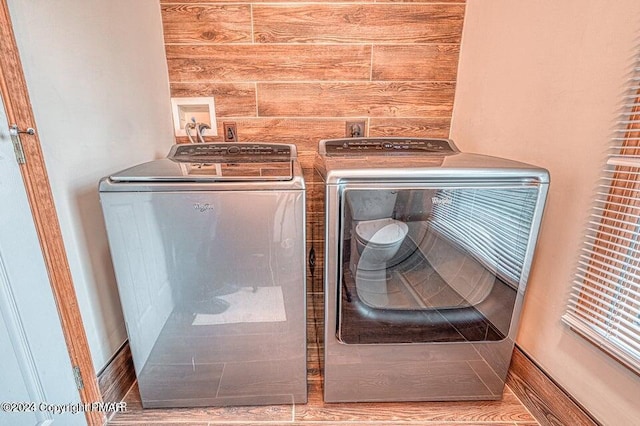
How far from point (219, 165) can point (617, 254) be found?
131cm

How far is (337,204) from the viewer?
94 cm

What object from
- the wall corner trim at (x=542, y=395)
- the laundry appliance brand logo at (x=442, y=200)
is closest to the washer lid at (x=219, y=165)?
the laundry appliance brand logo at (x=442, y=200)

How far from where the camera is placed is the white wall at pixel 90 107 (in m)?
0.89

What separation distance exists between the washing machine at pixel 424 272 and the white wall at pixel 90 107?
84cm

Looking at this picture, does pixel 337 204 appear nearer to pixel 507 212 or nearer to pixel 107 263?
pixel 507 212

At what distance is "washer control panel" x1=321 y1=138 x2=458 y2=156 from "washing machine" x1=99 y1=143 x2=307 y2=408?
0.33m

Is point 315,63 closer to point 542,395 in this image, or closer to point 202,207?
point 202,207

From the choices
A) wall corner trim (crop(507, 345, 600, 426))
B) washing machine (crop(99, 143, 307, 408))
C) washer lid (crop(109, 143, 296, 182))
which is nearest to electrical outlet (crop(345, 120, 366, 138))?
washer lid (crop(109, 143, 296, 182))

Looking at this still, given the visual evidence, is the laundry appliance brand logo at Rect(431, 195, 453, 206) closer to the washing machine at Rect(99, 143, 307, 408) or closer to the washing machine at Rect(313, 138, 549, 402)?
the washing machine at Rect(313, 138, 549, 402)

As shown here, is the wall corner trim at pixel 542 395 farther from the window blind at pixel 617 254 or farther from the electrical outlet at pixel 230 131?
the electrical outlet at pixel 230 131

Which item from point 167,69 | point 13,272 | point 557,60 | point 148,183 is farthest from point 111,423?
point 557,60

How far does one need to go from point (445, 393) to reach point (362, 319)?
1.69ft

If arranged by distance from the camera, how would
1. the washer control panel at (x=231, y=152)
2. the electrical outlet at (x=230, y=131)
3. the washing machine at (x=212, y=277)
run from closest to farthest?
1. the washing machine at (x=212, y=277)
2. the washer control panel at (x=231, y=152)
3. the electrical outlet at (x=230, y=131)

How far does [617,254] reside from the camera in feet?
2.86
